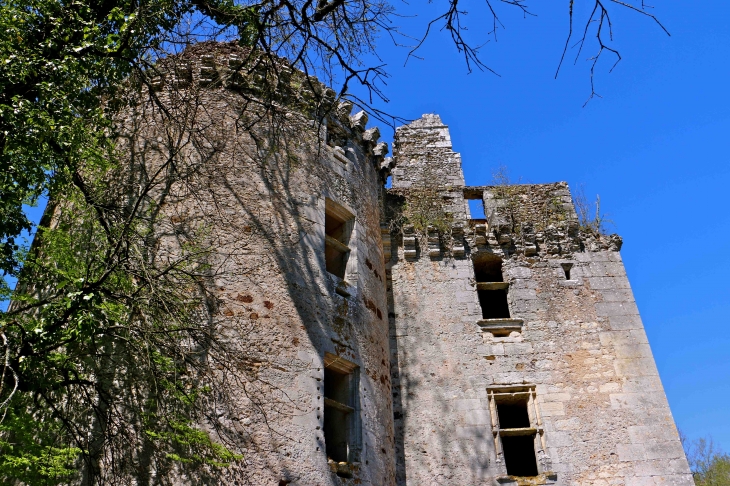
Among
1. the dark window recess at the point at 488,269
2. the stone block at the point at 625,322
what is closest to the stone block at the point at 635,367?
the stone block at the point at 625,322

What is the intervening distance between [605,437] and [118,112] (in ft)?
26.1

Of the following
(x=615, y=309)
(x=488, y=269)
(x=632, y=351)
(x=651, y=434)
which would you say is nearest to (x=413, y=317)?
(x=488, y=269)

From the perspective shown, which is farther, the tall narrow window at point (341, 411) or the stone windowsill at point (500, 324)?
the stone windowsill at point (500, 324)

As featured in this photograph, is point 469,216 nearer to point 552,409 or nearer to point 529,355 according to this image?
point 529,355

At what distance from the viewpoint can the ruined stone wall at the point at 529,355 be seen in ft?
28.7

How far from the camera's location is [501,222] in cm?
1124

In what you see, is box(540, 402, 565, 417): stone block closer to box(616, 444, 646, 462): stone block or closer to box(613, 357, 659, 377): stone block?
box(616, 444, 646, 462): stone block

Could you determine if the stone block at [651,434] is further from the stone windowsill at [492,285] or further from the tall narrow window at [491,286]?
the stone windowsill at [492,285]

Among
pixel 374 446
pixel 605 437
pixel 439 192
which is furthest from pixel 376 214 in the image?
pixel 605 437

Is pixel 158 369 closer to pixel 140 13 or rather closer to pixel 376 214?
pixel 140 13

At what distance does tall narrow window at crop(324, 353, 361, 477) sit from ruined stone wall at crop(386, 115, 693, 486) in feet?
5.14

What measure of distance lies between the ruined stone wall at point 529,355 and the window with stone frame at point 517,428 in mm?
36

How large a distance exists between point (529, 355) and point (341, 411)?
11.6 ft

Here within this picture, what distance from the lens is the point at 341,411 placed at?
7.60 m
